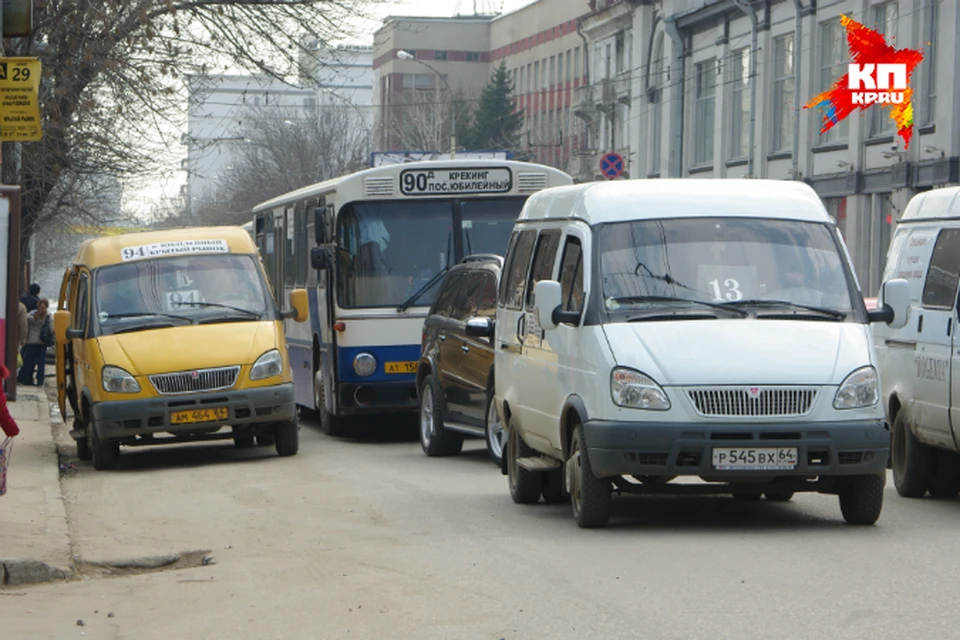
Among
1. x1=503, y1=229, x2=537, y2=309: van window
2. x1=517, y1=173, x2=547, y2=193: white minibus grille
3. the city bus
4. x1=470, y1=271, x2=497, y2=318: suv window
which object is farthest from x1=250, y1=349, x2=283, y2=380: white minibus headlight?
x1=503, y1=229, x2=537, y2=309: van window

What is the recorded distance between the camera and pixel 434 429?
56.5 feet

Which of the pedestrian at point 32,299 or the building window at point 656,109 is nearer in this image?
the pedestrian at point 32,299

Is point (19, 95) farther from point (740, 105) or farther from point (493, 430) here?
point (740, 105)

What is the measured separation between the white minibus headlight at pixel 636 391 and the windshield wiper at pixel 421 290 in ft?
29.9

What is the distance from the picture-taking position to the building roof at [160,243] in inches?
704

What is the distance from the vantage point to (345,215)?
1939 cm

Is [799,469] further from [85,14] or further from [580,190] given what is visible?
[85,14]

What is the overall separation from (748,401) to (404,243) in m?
9.60

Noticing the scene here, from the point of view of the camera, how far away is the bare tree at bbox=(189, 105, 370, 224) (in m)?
75.8

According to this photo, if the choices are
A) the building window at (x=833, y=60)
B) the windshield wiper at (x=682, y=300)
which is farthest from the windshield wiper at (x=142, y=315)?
the building window at (x=833, y=60)

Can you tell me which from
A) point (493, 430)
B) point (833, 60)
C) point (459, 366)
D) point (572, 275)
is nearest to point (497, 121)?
point (833, 60)

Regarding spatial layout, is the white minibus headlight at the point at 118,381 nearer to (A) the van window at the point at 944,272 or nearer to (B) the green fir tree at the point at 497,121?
(A) the van window at the point at 944,272

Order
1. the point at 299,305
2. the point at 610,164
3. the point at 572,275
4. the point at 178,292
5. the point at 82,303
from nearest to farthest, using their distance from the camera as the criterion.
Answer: the point at 572,275 → the point at 299,305 → the point at 178,292 → the point at 82,303 → the point at 610,164

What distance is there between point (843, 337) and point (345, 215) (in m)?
9.80
